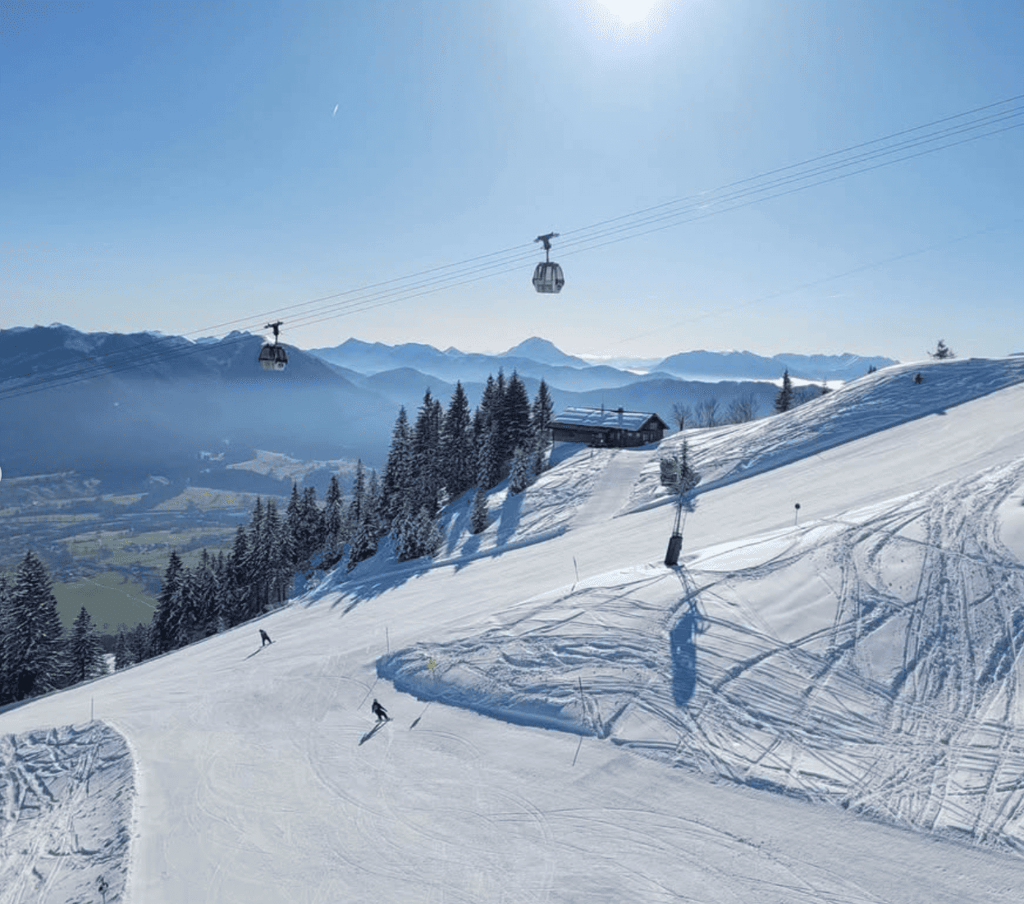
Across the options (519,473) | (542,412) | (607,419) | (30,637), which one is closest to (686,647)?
(519,473)

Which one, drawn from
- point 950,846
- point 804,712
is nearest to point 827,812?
point 950,846

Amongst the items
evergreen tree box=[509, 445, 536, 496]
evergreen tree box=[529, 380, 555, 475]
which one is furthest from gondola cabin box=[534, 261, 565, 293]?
evergreen tree box=[529, 380, 555, 475]

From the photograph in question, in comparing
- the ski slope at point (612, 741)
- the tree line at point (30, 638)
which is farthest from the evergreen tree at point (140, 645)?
the ski slope at point (612, 741)

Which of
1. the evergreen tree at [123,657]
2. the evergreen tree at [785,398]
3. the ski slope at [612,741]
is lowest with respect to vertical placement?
the evergreen tree at [123,657]

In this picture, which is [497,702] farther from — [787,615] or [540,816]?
[787,615]

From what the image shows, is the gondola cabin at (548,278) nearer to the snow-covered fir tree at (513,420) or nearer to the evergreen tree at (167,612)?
the snow-covered fir tree at (513,420)

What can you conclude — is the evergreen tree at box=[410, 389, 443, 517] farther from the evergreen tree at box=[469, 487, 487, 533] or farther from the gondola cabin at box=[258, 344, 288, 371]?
the gondola cabin at box=[258, 344, 288, 371]

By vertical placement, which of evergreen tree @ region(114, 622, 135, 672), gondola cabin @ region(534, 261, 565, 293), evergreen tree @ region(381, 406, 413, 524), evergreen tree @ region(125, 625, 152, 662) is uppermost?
gondola cabin @ region(534, 261, 565, 293)
